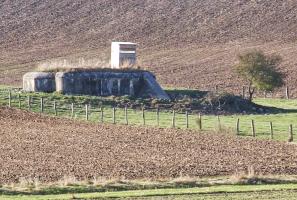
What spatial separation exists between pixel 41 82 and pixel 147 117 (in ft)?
46.8

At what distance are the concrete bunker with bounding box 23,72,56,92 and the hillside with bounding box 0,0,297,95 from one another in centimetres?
2177

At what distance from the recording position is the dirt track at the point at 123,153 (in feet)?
112

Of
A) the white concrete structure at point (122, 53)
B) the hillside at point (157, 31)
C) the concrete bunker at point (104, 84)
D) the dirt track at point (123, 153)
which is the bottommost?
the dirt track at point (123, 153)

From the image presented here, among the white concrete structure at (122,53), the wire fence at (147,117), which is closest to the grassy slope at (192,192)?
the wire fence at (147,117)

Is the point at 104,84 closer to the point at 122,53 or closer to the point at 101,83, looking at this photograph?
the point at 101,83

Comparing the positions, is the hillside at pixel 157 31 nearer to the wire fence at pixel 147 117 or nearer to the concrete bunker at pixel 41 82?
the concrete bunker at pixel 41 82

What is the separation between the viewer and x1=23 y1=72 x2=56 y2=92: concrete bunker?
67562 mm

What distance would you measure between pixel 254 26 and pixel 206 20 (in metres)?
6.34

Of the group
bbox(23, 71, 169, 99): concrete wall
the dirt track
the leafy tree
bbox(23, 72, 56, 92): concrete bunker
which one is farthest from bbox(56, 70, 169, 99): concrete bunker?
the dirt track

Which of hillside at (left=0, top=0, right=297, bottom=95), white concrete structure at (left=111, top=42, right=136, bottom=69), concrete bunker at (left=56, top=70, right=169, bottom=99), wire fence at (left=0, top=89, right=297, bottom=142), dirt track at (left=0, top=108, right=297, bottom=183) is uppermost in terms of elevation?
hillside at (left=0, top=0, right=297, bottom=95)

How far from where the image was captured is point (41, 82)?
223 feet

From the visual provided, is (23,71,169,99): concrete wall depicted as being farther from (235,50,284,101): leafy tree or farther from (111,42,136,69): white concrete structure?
(111,42,136,69): white concrete structure

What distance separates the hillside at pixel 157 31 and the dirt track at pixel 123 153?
43.1 meters

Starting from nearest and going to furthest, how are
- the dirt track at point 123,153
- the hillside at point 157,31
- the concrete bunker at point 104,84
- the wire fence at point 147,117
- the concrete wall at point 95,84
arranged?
1. the dirt track at point 123,153
2. the wire fence at point 147,117
3. the concrete bunker at point 104,84
4. the concrete wall at point 95,84
5. the hillside at point 157,31
